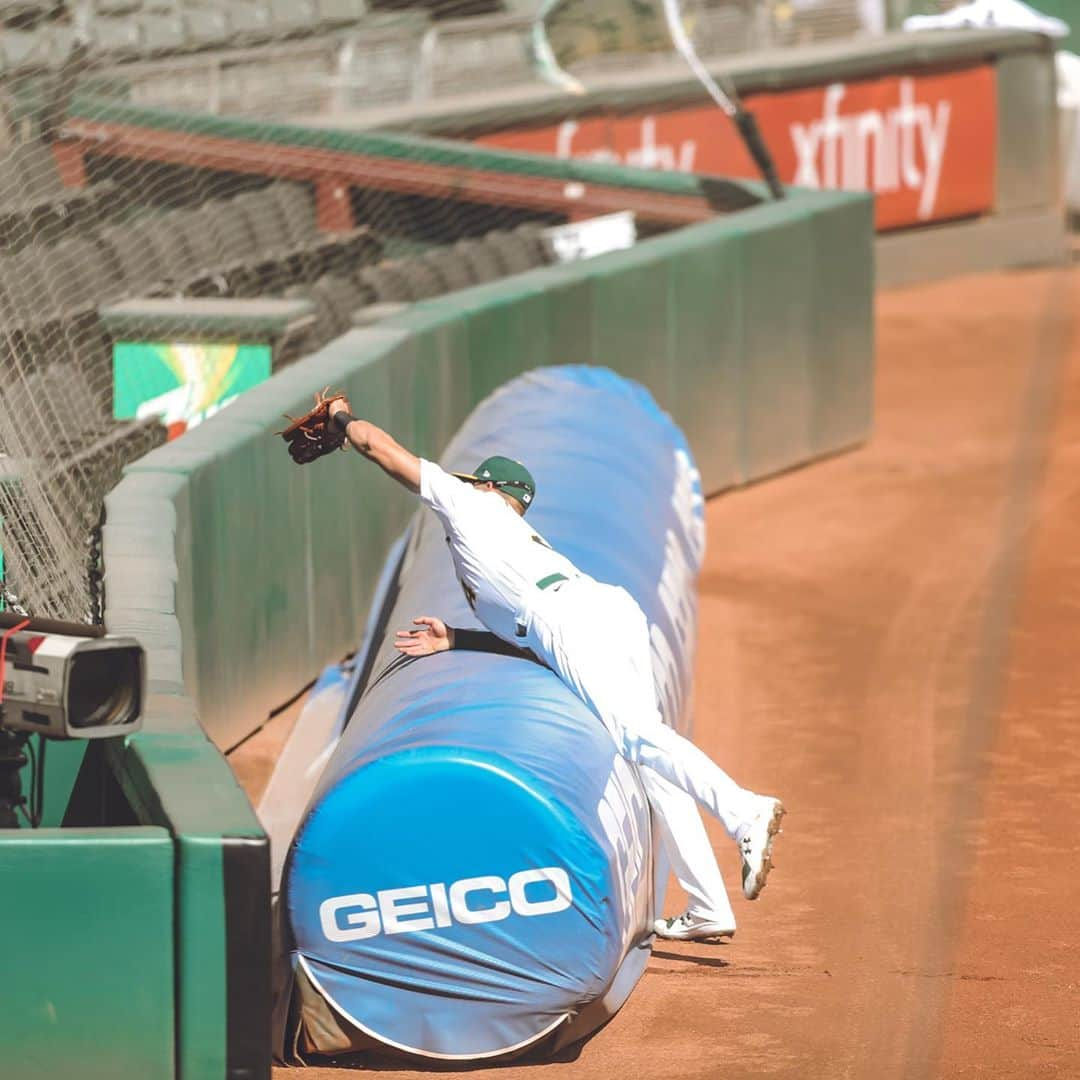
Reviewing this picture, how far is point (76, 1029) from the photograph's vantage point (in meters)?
5.36

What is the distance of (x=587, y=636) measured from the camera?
6.67 m

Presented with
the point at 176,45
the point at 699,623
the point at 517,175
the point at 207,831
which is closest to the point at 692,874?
the point at 207,831

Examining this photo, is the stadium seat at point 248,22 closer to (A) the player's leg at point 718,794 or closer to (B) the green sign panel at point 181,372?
(B) the green sign panel at point 181,372

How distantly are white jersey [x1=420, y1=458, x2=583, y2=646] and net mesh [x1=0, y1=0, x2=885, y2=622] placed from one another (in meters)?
1.53

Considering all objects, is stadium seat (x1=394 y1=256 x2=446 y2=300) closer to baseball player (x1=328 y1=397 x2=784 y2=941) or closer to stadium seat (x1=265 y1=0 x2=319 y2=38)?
stadium seat (x1=265 y1=0 x2=319 y2=38)

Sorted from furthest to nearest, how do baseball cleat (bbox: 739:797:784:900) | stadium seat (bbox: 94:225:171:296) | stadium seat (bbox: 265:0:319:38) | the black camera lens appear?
stadium seat (bbox: 265:0:319:38)
stadium seat (bbox: 94:225:171:296)
baseball cleat (bbox: 739:797:784:900)
the black camera lens

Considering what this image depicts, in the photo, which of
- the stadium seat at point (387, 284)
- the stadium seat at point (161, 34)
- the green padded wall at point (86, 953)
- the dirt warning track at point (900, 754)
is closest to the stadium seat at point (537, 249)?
the stadium seat at point (387, 284)

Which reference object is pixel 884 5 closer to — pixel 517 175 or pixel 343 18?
pixel 343 18

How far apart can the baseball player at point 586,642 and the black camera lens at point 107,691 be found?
4.91 ft

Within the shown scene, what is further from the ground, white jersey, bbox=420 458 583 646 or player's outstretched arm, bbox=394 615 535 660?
white jersey, bbox=420 458 583 646

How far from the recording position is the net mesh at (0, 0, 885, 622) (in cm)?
1005

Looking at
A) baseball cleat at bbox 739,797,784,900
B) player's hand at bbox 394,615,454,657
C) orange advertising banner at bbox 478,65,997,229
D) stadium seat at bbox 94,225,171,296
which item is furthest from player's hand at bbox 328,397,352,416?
orange advertising banner at bbox 478,65,997,229

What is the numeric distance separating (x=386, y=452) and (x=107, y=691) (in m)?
1.52

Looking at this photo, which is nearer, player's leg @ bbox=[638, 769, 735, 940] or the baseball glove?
player's leg @ bbox=[638, 769, 735, 940]
